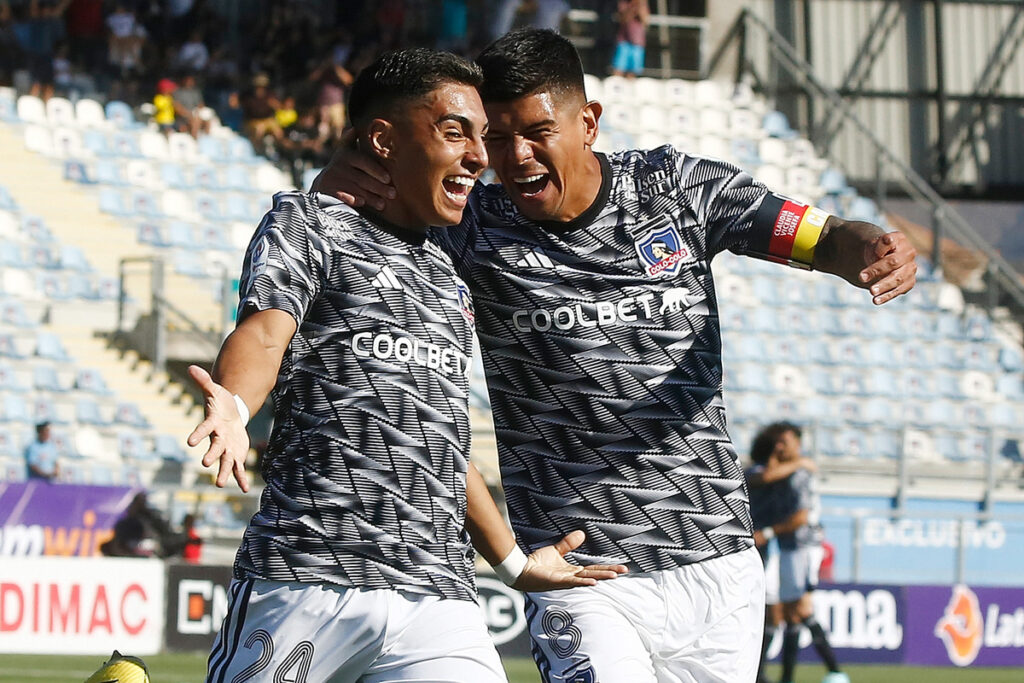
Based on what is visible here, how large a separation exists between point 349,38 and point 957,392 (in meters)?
8.54

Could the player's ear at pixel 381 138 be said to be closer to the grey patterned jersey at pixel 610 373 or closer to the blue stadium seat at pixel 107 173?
the grey patterned jersey at pixel 610 373

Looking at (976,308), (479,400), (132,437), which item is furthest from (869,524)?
(132,437)

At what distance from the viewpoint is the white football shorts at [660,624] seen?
168 inches

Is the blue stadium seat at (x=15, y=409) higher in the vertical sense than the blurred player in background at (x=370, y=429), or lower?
lower

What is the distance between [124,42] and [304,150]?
2.66 meters

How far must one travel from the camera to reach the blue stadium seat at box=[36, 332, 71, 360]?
16281 mm

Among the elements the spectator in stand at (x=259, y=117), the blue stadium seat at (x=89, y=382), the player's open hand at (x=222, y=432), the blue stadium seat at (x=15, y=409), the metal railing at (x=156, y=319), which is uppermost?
the spectator in stand at (x=259, y=117)

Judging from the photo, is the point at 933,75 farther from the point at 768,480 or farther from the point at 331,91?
the point at 768,480

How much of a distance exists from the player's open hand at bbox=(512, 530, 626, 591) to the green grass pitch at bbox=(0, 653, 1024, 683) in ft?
22.8

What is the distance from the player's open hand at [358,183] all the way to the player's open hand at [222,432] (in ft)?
2.65

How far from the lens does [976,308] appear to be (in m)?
19.8

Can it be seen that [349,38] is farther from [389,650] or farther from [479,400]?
[389,650]

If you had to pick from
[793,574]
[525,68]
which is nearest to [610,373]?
[525,68]

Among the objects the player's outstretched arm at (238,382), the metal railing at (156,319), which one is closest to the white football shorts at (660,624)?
the player's outstretched arm at (238,382)
